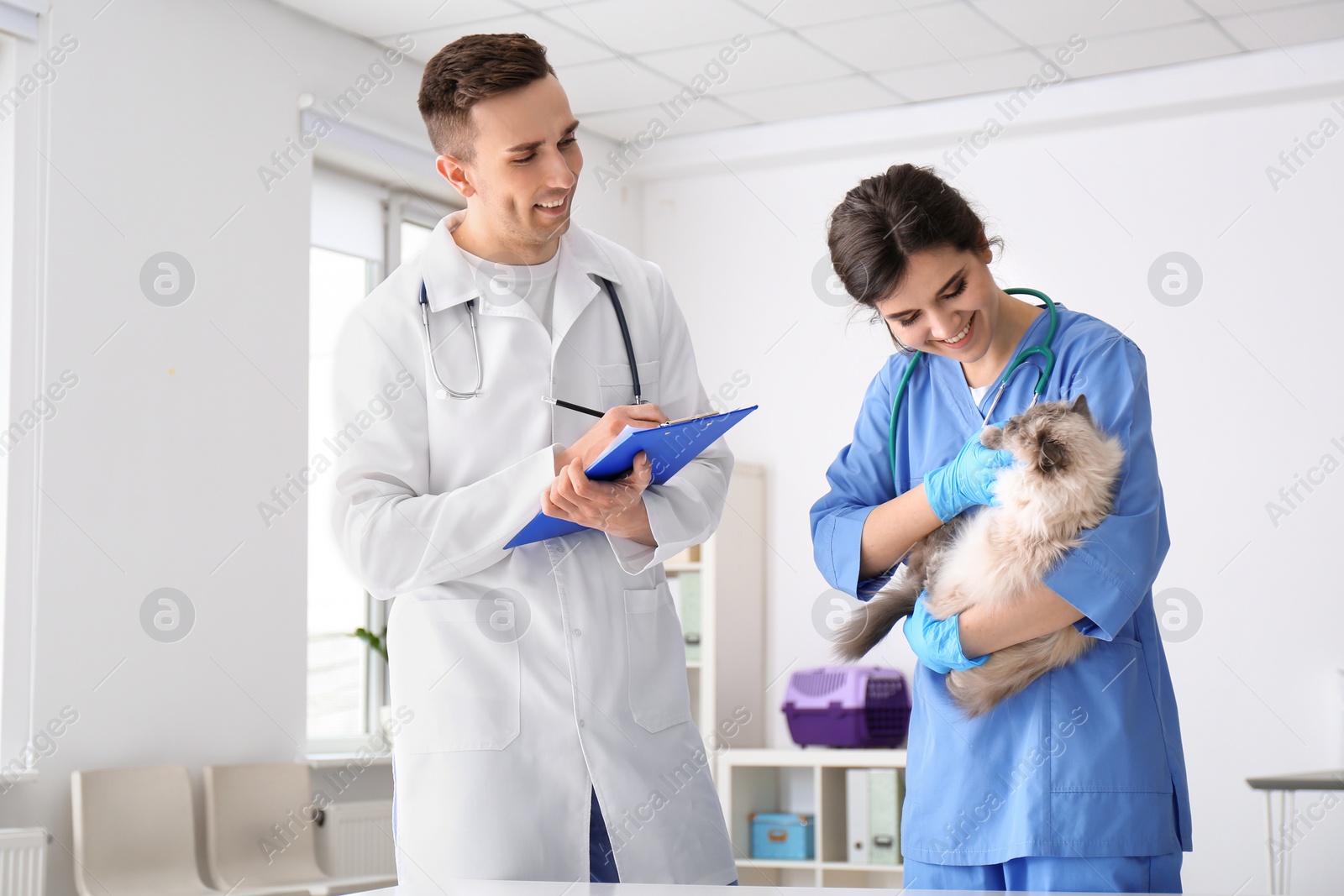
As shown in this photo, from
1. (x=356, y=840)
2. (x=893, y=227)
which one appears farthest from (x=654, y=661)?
(x=356, y=840)

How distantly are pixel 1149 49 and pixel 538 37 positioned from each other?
2.47m

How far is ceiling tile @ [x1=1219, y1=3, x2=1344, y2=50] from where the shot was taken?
4734 mm

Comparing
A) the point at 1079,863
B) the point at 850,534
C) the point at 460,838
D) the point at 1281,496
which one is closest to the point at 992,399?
the point at 850,534

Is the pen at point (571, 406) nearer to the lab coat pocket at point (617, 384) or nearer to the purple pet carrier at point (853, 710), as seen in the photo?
the lab coat pocket at point (617, 384)

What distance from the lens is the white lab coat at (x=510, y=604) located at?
1.69 m

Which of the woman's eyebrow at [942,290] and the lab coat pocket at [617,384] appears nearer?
the woman's eyebrow at [942,290]

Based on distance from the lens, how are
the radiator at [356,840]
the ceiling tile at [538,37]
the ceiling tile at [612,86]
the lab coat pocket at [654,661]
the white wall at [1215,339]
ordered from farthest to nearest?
the ceiling tile at [612,86], the white wall at [1215,339], the ceiling tile at [538,37], the radiator at [356,840], the lab coat pocket at [654,661]

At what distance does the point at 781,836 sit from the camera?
17.7ft

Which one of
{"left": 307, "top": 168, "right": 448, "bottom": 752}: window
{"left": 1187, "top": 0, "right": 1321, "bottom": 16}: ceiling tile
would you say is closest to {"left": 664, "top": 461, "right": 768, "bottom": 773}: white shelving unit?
{"left": 307, "top": 168, "right": 448, "bottom": 752}: window

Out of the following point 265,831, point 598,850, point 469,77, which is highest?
point 469,77

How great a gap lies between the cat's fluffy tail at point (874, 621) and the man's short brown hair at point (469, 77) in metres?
0.96

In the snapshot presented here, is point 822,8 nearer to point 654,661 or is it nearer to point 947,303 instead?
point 947,303

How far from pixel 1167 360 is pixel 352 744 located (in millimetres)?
3738

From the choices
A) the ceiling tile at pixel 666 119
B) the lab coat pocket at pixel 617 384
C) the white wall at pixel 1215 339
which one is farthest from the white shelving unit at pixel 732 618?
the lab coat pocket at pixel 617 384
